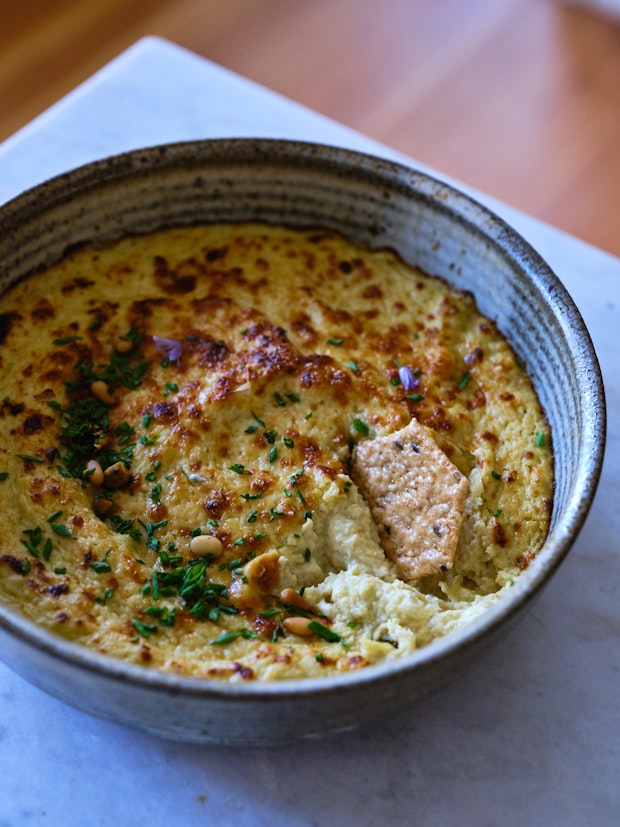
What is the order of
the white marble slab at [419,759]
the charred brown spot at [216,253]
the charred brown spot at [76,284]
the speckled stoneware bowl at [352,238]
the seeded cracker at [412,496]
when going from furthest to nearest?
the charred brown spot at [216,253]
the charred brown spot at [76,284]
the seeded cracker at [412,496]
the white marble slab at [419,759]
the speckled stoneware bowl at [352,238]

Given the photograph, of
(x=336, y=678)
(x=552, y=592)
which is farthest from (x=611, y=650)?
(x=336, y=678)

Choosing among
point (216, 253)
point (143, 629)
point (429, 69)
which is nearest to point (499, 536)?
point (143, 629)

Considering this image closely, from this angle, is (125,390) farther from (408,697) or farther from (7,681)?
(408,697)

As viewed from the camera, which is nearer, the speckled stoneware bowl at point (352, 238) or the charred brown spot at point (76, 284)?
the speckled stoneware bowl at point (352, 238)

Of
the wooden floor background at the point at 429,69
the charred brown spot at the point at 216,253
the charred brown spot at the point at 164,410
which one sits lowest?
the charred brown spot at the point at 164,410

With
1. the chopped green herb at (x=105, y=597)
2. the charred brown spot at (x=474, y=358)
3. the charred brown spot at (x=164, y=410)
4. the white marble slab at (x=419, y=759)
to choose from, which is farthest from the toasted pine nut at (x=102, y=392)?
the charred brown spot at (x=474, y=358)

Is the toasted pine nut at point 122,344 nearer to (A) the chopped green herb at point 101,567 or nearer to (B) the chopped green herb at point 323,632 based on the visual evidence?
(A) the chopped green herb at point 101,567

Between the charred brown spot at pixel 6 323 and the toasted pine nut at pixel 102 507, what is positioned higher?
the charred brown spot at pixel 6 323
